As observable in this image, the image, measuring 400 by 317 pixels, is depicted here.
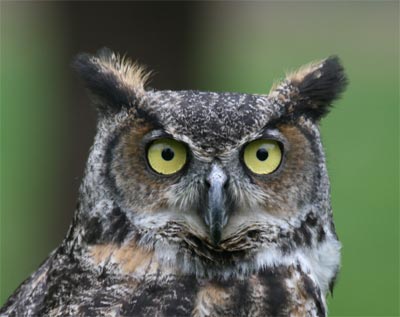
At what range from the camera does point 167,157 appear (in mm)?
2543

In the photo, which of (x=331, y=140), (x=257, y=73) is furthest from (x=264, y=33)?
(x=331, y=140)

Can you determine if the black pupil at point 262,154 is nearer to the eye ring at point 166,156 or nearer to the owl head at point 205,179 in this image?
the owl head at point 205,179

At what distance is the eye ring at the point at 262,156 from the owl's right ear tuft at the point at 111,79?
1.08 ft

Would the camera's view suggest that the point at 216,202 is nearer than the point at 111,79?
Yes

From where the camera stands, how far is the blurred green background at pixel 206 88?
162 inches

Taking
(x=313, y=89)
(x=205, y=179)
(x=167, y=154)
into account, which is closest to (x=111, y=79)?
(x=167, y=154)

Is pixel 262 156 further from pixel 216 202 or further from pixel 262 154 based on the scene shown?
pixel 216 202

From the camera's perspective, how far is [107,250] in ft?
8.50

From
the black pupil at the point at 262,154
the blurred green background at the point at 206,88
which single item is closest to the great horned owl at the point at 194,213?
the black pupil at the point at 262,154

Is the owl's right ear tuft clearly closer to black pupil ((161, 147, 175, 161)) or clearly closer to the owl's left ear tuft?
black pupil ((161, 147, 175, 161))

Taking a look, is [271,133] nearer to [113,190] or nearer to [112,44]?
[113,190]

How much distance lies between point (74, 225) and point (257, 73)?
22.7 ft

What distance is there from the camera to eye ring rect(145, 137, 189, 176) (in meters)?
2.54

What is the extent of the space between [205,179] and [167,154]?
0.12 metres
